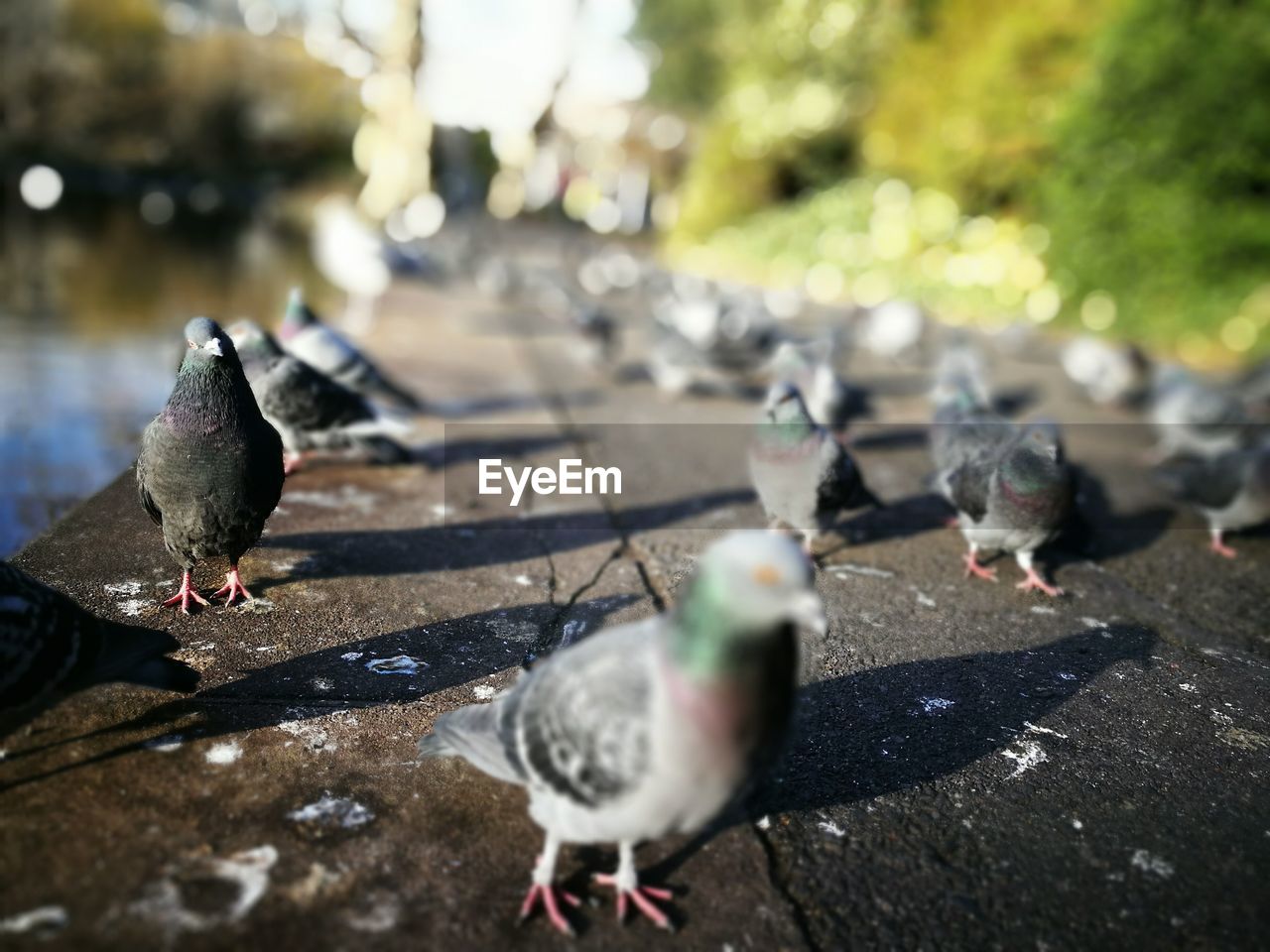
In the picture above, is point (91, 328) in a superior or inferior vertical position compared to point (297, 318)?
inferior

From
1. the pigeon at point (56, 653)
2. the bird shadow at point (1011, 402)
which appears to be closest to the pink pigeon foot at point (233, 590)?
the pigeon at point (56, 653)

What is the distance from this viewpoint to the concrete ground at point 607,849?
198 cm

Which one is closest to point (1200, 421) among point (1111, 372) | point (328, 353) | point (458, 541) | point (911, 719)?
point (1111, 372)

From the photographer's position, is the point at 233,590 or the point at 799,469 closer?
the point at 233,590

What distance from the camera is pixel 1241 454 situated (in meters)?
4.92

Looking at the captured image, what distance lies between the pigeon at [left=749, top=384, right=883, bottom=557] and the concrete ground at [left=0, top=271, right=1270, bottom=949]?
1.09ft

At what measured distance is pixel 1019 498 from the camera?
387 centimetres

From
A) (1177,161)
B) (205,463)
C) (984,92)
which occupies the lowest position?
(205,463)

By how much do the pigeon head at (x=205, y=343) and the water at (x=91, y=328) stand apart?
74.2 inches

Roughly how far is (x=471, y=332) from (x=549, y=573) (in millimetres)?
7373

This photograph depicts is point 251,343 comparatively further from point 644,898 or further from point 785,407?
point 644,898

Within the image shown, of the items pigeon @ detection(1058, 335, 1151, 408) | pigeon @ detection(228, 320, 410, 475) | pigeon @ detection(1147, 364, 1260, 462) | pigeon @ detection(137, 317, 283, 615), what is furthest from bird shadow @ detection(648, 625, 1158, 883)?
pigeon @ detection(1058, 335, 1151, 408)

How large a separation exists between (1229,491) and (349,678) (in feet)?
16.2

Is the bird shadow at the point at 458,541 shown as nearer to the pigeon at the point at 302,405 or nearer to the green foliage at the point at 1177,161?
the pigeon at the point at 302,405
